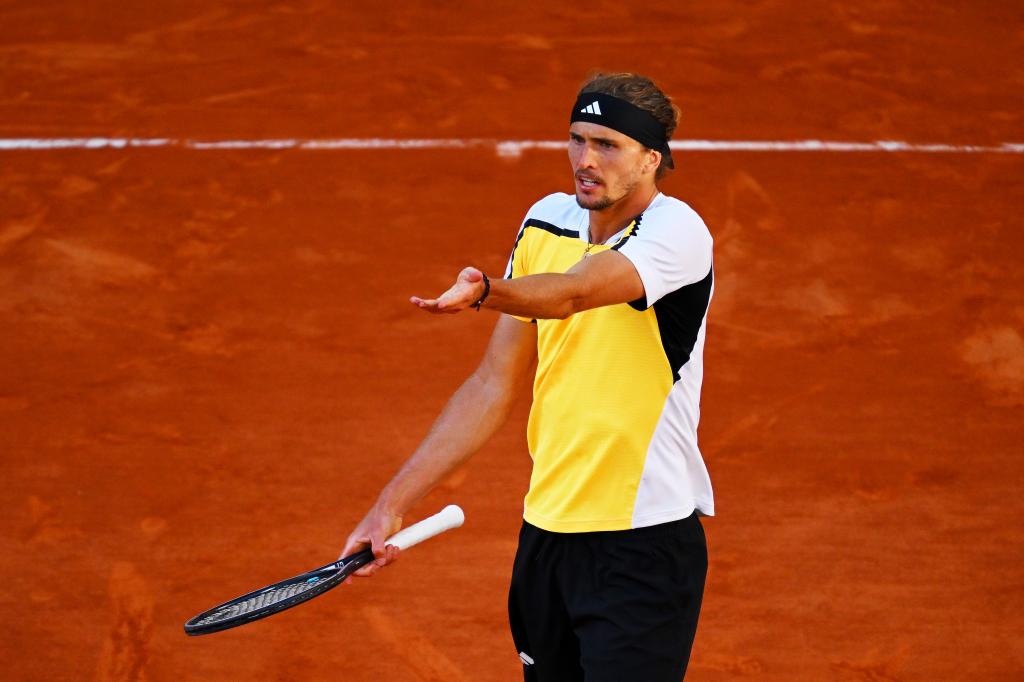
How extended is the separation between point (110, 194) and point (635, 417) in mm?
5428

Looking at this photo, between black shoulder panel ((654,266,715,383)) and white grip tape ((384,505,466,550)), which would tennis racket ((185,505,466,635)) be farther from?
black shoulder panel ((654,266,715,383))

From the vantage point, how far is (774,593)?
5754 millimetres

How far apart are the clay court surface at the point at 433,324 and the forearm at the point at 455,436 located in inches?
75.0

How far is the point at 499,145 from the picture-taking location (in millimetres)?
8375

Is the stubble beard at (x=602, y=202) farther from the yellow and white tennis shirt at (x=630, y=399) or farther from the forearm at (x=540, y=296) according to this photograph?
the forearm at (x=540, y=296)

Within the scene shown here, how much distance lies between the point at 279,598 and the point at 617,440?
1.03 metres

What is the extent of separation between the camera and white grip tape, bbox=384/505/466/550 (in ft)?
11.8

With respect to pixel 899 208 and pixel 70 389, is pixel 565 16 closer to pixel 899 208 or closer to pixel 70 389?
pixel 899 208

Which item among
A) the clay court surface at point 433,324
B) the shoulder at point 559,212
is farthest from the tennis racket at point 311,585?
the clay court surface at point 433,324

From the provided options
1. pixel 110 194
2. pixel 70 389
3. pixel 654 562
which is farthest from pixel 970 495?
pixel 110 194

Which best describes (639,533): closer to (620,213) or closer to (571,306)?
(571,306)

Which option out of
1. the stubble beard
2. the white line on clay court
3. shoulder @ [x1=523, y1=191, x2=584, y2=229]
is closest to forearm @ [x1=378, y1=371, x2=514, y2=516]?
shoulder @ [x1=523, y1=191, x2=584, y2=229]

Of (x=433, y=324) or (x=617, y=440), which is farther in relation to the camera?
(x=433, y=324)

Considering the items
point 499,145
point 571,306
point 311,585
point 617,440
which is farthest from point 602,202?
point 499,145
